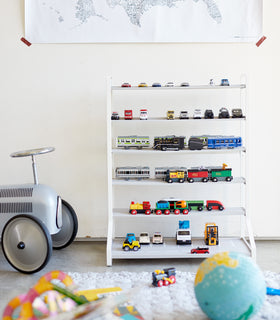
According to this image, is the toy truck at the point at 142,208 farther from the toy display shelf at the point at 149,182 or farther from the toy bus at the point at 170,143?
the toy bus at the point at 170,143

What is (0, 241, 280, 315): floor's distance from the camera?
2791mm

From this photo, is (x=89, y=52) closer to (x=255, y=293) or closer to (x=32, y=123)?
(x=32, y=123)

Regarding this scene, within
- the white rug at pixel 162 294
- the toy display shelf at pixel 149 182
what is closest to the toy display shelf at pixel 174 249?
the white rug at pixel 162 294

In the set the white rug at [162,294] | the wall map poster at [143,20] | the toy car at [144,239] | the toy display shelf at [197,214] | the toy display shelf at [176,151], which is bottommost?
the white rug at [162,294]

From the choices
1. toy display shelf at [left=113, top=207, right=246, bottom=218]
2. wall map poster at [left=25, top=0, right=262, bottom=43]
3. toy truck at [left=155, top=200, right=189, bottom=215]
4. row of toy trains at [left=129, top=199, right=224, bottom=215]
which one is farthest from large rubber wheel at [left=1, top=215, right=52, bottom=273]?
wall map poster at [left=25, top=0, right=262, bottom=43]

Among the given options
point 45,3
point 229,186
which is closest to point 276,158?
point 229,186

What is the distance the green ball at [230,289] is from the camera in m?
1.93

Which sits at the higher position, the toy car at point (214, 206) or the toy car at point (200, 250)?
the toy car at point (214, 206)

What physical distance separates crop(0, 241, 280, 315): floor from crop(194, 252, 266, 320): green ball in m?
0.93

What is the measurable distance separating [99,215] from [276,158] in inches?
60.8

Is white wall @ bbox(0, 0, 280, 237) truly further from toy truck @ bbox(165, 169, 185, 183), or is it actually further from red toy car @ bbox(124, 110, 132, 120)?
toy truck @ bbox(165, 169, 185, 183)

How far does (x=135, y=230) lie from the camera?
11.8 feet

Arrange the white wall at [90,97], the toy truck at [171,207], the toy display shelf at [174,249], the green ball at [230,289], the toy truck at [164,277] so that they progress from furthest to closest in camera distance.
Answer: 1. the white wall at [90,97]
2. the toy truck at [171,207]
3. the toy display shelf at [174,249]
4. the toy truck at [164,277]
5. the green ball at [230,289]

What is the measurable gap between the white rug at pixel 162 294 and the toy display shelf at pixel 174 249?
203 millimetres
